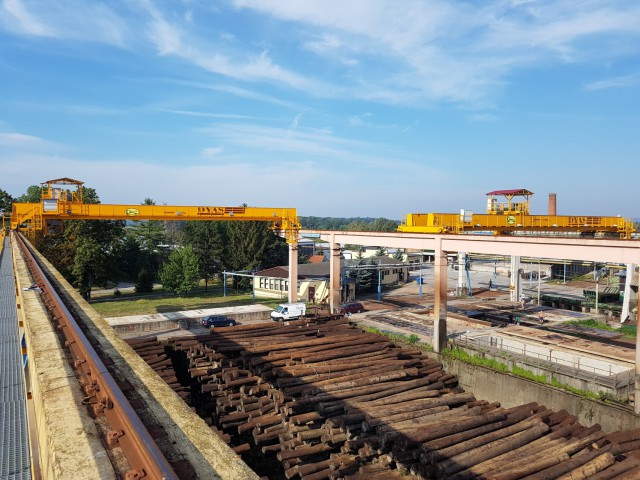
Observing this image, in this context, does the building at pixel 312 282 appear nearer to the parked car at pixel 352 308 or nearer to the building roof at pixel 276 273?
the building roof at pixel 276 273

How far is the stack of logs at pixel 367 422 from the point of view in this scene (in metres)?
9.95

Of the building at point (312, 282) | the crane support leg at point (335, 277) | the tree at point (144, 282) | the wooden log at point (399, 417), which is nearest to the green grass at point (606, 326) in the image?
the building at point (312, 282)

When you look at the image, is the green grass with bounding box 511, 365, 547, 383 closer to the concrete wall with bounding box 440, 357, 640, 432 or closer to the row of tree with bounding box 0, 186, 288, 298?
the concrete wall with bounding box 440, 357, 640, 432

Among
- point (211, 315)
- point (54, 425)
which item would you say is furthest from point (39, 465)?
point (211, 315)

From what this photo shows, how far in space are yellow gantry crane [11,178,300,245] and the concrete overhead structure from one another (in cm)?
539

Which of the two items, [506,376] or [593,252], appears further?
[506,376]

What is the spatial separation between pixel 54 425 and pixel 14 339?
92.5 inches

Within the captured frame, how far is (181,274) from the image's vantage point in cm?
4191

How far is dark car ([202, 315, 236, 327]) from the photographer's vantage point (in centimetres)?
2503

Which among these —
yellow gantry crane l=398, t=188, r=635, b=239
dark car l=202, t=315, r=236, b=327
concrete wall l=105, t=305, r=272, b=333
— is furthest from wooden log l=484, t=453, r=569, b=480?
concrete wall l=105, t=305, r=272, b=333

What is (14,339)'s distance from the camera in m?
4.86

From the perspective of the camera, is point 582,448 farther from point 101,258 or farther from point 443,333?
point 101,258

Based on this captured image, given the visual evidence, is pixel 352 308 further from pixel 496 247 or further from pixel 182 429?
pixel 182 429

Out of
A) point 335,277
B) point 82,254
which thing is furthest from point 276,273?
point 335,277
